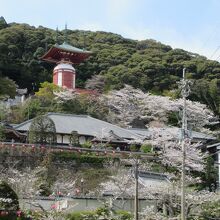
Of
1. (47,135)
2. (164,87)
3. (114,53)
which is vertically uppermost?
(114,53)

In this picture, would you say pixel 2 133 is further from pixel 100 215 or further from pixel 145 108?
pixel 145 108

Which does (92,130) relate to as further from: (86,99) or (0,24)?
(0,24)

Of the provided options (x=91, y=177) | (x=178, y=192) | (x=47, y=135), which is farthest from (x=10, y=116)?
(x=178, y=192)

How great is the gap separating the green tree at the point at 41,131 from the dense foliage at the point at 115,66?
69.6 ft

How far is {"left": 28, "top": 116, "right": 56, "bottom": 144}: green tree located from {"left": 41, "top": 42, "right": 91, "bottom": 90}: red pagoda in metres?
19.4

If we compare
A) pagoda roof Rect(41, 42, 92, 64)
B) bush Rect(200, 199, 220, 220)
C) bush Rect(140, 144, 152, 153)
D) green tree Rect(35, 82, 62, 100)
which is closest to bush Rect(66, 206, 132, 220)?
bush Rect(200, 199, 220, 220)

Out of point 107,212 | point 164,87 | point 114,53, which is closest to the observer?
point 107,212

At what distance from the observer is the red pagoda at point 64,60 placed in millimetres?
52781

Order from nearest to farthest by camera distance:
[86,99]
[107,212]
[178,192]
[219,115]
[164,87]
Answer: [107,212]
[178,192]
[86,99]
[219,115]
[164,87]

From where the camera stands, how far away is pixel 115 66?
59812 mm

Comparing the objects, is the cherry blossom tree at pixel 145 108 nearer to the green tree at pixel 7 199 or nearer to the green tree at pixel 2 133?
the green tree at pixel 2 133

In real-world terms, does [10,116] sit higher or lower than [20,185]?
higher

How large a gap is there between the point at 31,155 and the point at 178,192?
34.1ft

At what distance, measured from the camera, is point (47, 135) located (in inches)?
1276
